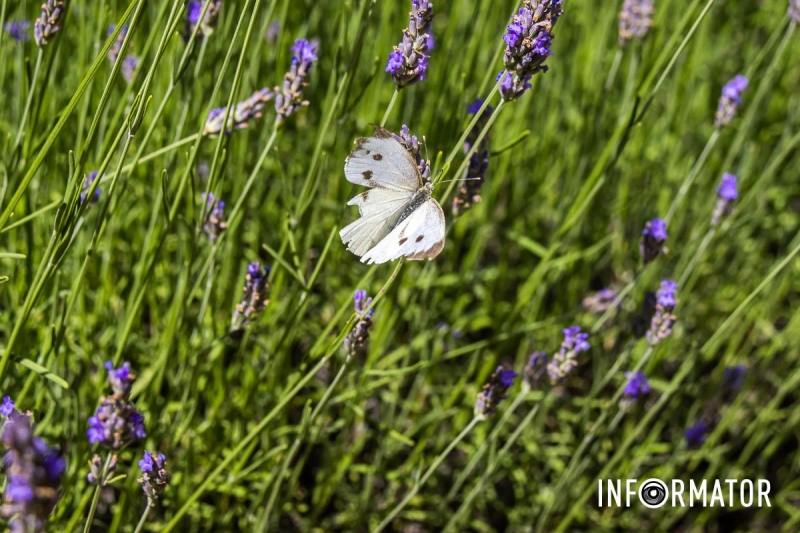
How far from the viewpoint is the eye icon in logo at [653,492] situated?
2384 millimetres

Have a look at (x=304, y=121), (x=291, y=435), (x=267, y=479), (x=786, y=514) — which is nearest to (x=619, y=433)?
(x=786, y=514)

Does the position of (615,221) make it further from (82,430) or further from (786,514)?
(82,430)

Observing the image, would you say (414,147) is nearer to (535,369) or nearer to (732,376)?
(535,369)

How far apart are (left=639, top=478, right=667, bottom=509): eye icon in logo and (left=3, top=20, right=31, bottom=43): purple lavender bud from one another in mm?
2198

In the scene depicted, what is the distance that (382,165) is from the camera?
1572 mm

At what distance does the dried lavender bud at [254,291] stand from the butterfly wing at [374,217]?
0.22 metres

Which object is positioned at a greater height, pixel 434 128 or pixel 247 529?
pixel 434 128

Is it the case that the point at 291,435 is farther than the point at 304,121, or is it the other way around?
the point at 304,121

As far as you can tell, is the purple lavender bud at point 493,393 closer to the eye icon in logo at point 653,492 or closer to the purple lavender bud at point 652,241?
the purple lavender bud at point 652,241

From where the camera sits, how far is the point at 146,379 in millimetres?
2139

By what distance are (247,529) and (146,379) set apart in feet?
1.70

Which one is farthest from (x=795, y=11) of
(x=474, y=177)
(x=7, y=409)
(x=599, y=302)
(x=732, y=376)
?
(x=7, y=409)

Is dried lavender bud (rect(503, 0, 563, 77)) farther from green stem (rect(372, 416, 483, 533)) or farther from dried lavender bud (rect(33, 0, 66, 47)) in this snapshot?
dried lavender bud (rect(33, 0, 66, 47))

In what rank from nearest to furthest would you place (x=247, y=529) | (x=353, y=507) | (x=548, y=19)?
(x=548, y=19) < (x=247, y=529) < (x=353, y=507)
